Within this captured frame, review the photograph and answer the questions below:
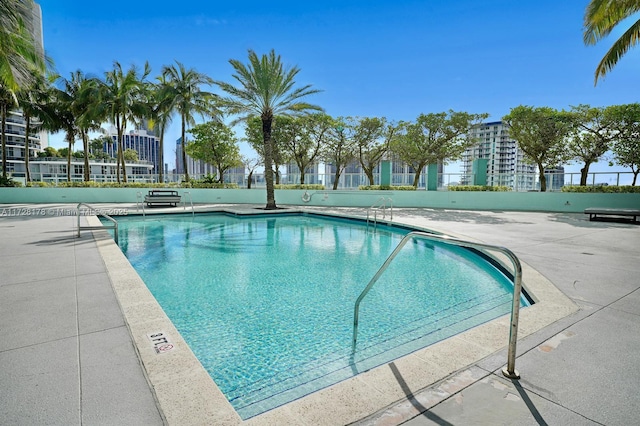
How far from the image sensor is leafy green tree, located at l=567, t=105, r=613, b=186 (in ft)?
56.4

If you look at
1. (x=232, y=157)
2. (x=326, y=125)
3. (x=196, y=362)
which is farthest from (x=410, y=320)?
(x=232, y=157)

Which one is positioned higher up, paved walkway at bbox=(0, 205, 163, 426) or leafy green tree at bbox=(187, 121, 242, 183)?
leafy green tree at bbox=(187, 121, 242, 183)

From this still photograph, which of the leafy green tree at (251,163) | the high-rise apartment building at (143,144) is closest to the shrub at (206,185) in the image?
the leafy green tree at (251,163)

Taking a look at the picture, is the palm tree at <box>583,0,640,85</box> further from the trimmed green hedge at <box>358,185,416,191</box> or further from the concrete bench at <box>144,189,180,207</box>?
the concrete bench at <box>144,189,180,207</box>

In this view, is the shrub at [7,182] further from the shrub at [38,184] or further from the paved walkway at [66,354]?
the paved walkway at [66,354]

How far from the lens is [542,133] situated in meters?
18.1

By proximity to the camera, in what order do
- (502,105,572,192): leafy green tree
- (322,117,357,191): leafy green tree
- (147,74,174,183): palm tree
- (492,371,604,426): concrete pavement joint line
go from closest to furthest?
(492,371,604,426): concrete pavement joint line < (502,105,572,192): leafy green tree < (147,74,174,183): palm tree < (322,117,357,191): leafy green tree

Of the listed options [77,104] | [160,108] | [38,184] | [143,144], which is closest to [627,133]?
[160,108]

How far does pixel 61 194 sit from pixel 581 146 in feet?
99.6

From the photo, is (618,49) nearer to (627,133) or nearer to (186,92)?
(627,133)

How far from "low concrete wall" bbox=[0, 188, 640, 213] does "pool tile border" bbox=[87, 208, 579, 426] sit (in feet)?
45.5

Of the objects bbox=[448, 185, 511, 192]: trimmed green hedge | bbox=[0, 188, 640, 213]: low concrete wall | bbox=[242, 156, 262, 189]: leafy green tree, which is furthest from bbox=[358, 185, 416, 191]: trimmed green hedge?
bbox=[242, 156, 262, 189]: leafy green tree

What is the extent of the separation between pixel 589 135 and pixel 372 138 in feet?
41.6

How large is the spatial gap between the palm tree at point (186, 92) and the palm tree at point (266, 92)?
7.61 metres
